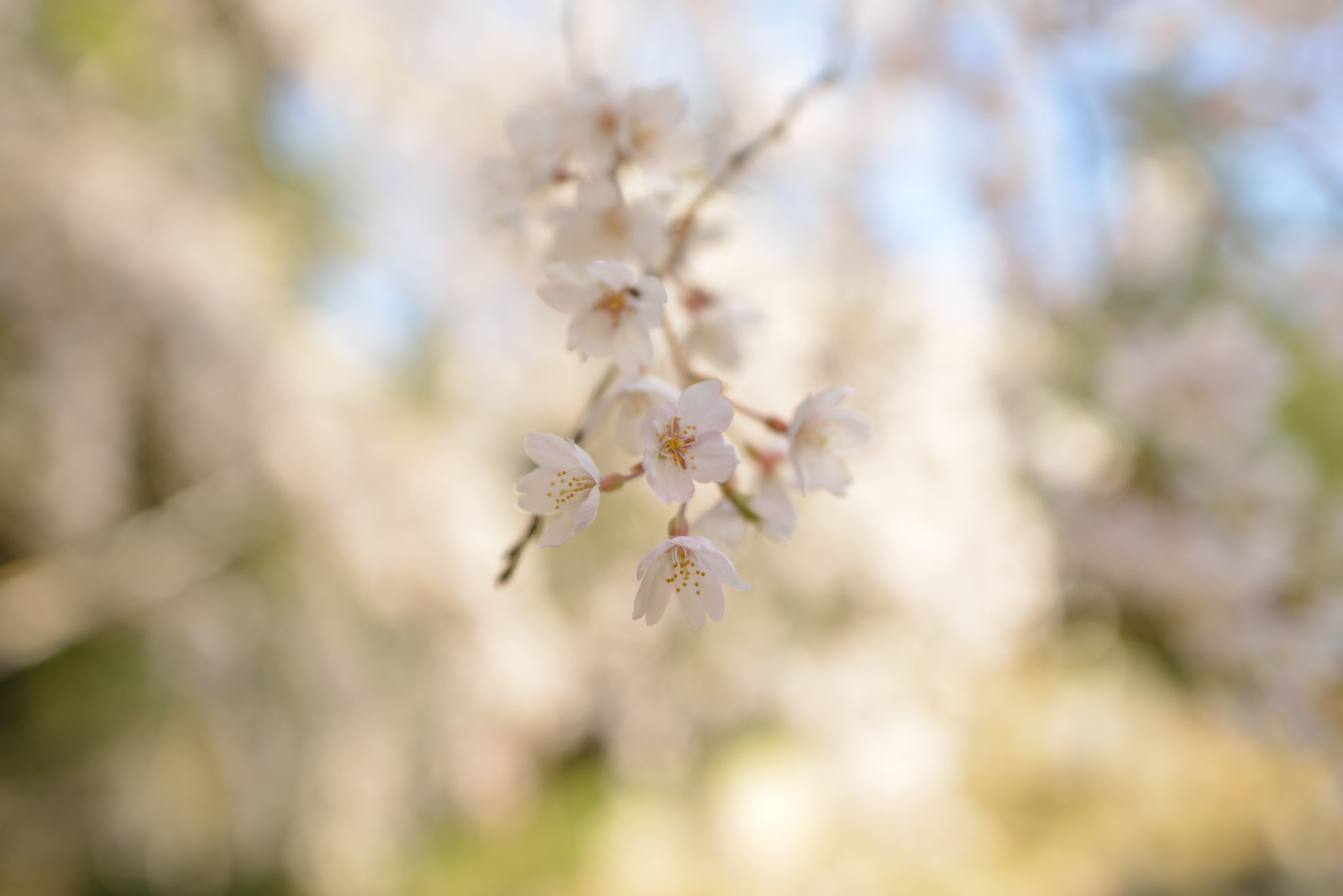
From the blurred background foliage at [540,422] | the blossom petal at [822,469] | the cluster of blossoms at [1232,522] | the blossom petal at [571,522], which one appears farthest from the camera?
the blurred background foliage at [540,422]

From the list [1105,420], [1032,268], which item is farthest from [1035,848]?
[1032,268]

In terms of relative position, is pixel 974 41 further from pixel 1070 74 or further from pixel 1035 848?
pixel 1035 848

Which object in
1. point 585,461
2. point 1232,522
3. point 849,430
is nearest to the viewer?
point 585,461

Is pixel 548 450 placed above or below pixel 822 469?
below

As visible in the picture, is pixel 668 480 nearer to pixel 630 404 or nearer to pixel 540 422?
pixel 630 404

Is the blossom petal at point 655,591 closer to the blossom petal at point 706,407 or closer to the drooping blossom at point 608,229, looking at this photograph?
the blossom petal at point 706,407

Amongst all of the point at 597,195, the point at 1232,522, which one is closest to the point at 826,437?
the point at 597,195

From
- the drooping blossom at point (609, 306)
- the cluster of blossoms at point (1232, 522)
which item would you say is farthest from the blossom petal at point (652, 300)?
the cluster of blossoms at point (1232, 522)
